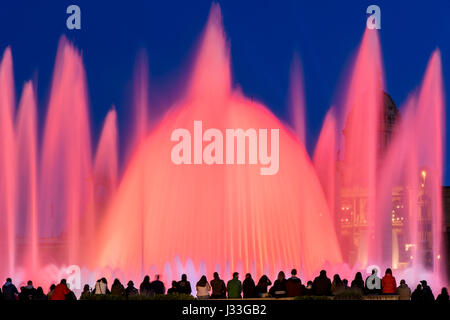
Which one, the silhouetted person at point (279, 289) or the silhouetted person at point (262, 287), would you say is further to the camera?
the silhouetted person at point (262, 287)

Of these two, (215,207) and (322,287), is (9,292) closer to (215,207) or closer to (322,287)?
(322,287)

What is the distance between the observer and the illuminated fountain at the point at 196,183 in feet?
110

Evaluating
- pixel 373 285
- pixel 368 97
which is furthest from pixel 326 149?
pixel 373 285

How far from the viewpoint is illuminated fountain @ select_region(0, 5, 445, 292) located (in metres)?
33.6

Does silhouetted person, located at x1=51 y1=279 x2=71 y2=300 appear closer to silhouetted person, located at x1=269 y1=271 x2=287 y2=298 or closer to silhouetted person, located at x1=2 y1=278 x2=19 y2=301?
silhouetted person, located at x1=2 y1=278 x2=19 y2=301

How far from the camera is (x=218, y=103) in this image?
118ft

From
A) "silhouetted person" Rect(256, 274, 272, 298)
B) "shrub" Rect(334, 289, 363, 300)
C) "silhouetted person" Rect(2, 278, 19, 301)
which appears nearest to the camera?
"shrub" Rect(334, 289, 363, 300)

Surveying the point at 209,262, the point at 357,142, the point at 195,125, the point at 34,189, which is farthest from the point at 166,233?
the point at 357,142

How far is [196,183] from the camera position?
3484 centimetres

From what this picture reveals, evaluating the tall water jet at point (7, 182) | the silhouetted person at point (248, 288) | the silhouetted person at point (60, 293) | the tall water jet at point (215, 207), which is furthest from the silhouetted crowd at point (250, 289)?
the tall water jet at point (7, 182)

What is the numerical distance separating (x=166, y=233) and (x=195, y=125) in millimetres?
4545

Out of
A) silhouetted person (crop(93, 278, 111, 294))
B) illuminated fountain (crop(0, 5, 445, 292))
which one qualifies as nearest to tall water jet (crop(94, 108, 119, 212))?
illuminated fountain (crop(0, 5, 445, 292))

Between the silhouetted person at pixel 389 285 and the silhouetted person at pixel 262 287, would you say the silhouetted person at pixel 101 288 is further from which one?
the silhouetted person at pixel 389 285

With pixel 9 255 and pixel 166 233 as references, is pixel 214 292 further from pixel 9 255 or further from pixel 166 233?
pixel 9 255
